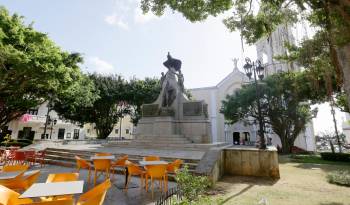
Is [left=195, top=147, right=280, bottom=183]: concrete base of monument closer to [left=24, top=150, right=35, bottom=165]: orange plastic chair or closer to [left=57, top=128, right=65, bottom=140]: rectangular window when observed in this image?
[left=24, top=150, right=35, bottom=165]: orange plastic chair

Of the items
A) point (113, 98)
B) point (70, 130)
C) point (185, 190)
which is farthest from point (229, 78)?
point (185, 190)

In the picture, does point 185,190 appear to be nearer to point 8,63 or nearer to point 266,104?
point 8,63

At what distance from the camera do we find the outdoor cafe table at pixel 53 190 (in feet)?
10.6

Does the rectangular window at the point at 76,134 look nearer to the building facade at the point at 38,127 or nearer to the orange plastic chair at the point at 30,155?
the building facade at the point at 38,127

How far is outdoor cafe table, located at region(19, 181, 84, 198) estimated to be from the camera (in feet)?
10.6

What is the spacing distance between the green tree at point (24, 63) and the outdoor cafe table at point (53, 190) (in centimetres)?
1165

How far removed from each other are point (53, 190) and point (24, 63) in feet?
39.9

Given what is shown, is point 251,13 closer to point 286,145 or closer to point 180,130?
point 180,130

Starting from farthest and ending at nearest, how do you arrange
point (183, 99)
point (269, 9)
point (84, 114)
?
point (84, 114) < point (183, 99) < point (269, 9)

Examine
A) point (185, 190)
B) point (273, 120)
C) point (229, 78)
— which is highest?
point (229, 78)

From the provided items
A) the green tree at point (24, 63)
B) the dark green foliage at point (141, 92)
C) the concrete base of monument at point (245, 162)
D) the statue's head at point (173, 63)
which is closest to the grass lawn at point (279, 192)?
the concrete base of monument at point (245, 162)

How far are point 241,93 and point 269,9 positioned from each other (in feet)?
66.3

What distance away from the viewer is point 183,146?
454 inches

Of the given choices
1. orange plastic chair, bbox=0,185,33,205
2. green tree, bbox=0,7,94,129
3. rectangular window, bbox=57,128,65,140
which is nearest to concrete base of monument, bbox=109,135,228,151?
green tree, bbox=0,7,94,129
